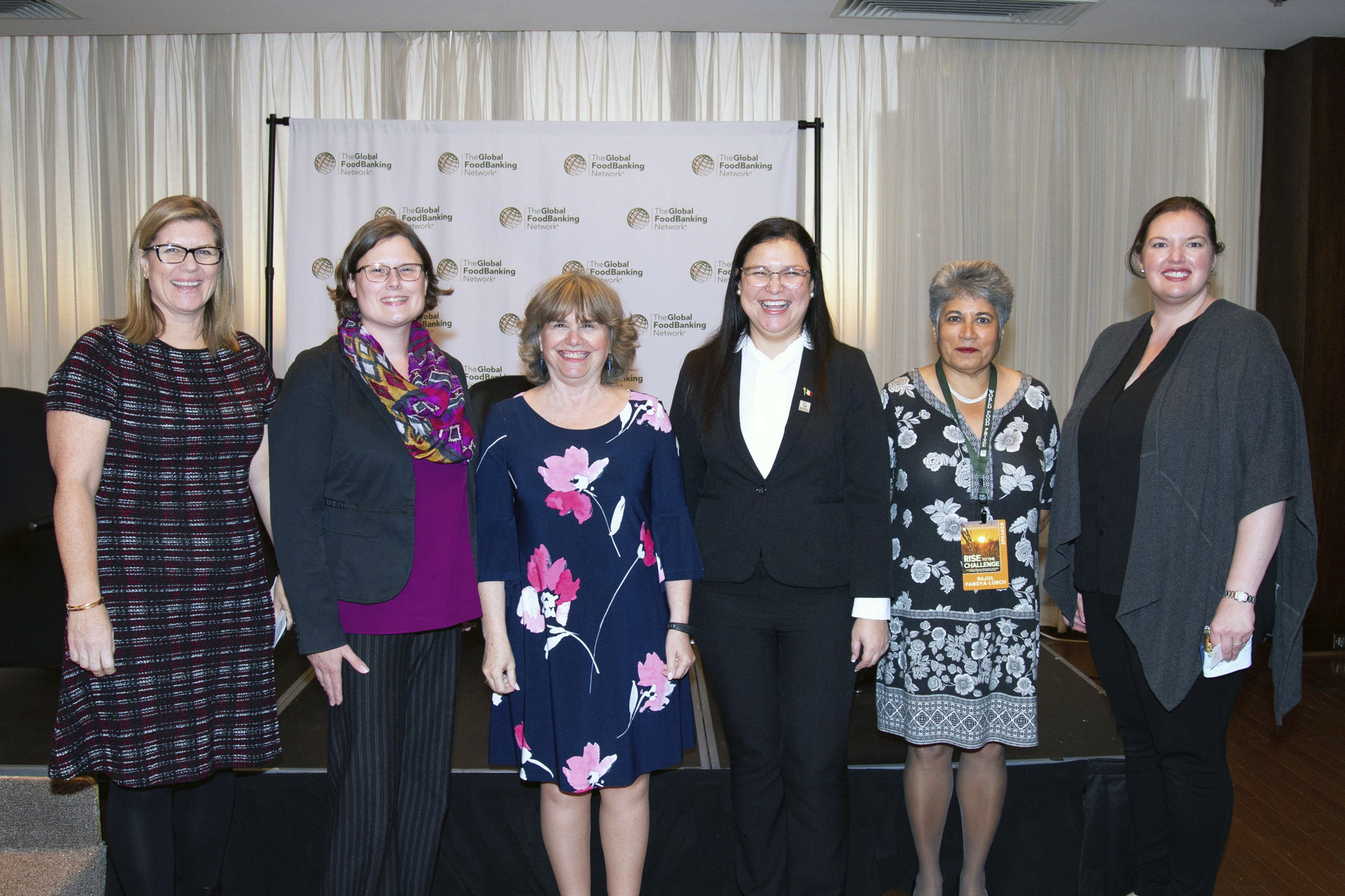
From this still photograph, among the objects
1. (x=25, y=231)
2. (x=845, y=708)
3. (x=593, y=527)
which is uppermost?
(x=25, y=231)

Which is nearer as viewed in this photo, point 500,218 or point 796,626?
point 796,626

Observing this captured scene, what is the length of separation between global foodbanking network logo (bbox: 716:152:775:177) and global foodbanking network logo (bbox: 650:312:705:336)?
766mm

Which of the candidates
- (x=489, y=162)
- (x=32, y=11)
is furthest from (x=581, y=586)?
(x=32, y=11)

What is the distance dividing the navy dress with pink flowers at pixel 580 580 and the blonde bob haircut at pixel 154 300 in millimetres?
644

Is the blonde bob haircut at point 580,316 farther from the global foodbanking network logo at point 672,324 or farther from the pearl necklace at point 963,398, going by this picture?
the global foodbanking network logo at point 672,324

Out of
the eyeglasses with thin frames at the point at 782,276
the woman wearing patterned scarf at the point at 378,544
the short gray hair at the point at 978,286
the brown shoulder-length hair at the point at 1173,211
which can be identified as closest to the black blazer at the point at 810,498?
the eyeglasses with thin frames at the point at 782,276

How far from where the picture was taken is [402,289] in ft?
Result: 5.94

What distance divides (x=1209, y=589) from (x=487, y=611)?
1.55m

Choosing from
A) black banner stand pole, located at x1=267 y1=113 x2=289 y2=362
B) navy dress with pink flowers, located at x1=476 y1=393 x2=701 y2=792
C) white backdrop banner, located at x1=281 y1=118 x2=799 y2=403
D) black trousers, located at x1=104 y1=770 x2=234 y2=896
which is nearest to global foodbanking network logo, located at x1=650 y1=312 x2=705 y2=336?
white backdrop banner, located at x1=281 y1=118 x2=799 y2=403

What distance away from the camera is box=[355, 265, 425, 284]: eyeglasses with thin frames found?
1791mm

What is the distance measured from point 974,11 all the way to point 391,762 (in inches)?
169

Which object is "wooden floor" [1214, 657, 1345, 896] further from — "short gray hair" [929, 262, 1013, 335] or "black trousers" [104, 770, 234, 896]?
"black trousers" [104, 770, 234, 896]

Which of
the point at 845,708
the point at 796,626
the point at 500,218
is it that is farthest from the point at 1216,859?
the point at 500,218

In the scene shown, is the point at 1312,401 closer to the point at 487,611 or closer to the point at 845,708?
the point at 845,708
